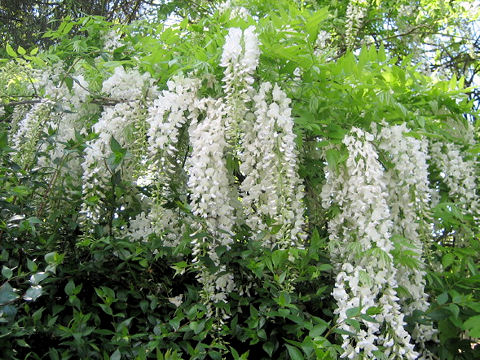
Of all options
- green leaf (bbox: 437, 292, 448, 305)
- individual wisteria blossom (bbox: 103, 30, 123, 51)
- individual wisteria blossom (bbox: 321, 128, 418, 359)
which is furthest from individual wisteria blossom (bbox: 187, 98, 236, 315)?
individual wisteria blossom (bbox: 103, 30, 123, 51)

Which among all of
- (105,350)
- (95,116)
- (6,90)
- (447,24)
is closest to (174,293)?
(105,350)

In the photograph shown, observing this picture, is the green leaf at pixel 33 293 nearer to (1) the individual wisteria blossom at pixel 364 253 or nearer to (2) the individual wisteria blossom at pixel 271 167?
(2) the individual wisteria blossom at pixel 271 167

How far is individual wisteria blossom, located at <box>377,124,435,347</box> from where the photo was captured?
102 inches

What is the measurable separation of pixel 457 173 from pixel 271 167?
1.29 m

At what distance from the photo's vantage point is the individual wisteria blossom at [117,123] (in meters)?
2.67

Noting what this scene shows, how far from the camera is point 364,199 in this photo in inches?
95.0

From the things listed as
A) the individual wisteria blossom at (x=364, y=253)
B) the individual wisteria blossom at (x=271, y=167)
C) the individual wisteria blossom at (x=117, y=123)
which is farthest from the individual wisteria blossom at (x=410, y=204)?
the individual wisteria blossom at (x=117, y=123)

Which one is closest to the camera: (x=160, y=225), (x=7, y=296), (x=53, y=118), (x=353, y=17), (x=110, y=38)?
(x=7, y=296)

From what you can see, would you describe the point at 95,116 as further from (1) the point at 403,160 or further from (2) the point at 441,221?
(2) the point at 441,221

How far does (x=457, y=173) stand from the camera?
9.65ft

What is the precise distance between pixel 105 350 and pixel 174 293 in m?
0.58

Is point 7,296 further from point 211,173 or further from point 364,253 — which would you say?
point 364,253

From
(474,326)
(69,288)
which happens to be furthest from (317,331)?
(69,288)

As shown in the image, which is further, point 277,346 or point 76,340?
point 277,346
